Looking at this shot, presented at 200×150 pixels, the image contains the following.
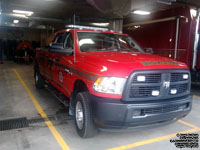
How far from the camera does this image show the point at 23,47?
56.4 feet

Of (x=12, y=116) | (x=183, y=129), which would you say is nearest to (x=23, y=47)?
(x=12, y=116)

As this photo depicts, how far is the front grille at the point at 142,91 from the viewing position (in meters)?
2.76

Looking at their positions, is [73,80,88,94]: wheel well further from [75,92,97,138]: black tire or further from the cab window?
the cab window

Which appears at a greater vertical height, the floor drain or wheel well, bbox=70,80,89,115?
wheel well, bbox=70,80,89,115

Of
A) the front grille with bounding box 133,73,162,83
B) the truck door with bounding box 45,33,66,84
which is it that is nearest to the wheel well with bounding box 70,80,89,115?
the front grille with bounding box 133,73,162,83

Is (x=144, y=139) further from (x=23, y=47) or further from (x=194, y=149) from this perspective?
(x=23, y=47)

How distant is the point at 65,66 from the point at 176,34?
16.4ft

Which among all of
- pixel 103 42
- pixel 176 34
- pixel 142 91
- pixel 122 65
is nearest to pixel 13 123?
pixel 103 42

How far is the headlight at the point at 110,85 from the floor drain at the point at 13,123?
205cm

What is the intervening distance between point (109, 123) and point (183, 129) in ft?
6.53

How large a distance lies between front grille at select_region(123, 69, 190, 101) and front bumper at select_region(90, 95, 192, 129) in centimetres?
9

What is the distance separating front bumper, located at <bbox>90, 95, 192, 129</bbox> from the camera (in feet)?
8.69

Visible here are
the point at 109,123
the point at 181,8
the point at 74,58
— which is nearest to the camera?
the point at 109,123

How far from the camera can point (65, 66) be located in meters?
4.13
